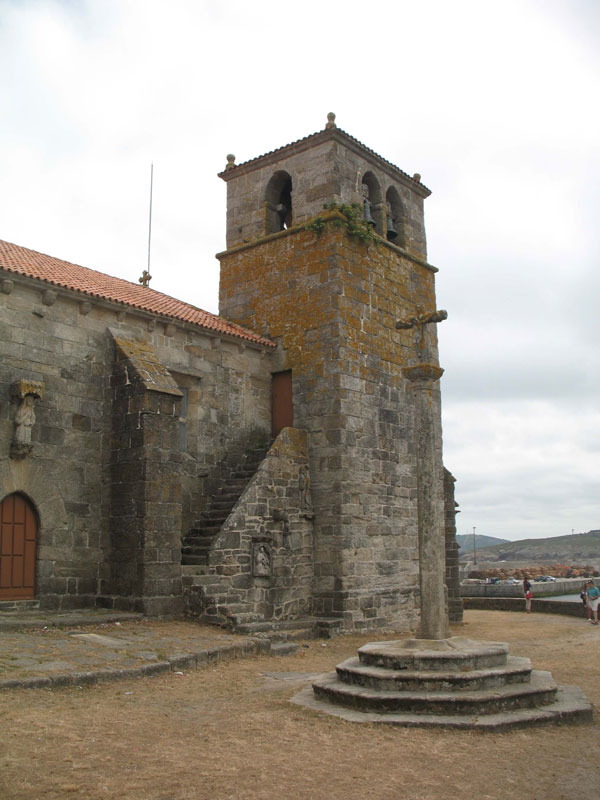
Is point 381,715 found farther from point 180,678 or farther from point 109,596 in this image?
point 109,596

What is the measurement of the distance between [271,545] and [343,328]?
4737mm

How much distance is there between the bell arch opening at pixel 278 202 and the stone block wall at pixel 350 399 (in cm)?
88

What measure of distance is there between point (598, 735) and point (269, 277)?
41.4 feet

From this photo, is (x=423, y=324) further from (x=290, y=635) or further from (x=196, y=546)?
(x=196, y=546)

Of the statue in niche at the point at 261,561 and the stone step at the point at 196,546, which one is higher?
the stone step at the point at 196,546

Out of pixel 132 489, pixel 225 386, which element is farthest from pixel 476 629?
pixel 132 489

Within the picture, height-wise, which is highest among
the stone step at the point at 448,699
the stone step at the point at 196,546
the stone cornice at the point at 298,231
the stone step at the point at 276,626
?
the stone cornice at the point at 298,231

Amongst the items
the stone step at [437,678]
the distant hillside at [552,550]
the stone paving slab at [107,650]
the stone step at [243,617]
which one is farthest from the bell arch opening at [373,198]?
the distant hillside at [552,550]

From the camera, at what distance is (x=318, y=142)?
16.9 meters

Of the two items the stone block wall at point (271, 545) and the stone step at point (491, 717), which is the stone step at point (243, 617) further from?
the stone step at point (491, 717)

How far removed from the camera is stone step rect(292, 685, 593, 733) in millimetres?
6574

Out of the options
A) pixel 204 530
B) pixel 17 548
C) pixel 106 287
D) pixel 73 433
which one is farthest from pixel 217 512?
pixel 106 287

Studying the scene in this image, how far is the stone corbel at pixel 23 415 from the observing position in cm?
1177

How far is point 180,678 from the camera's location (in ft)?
28.4
